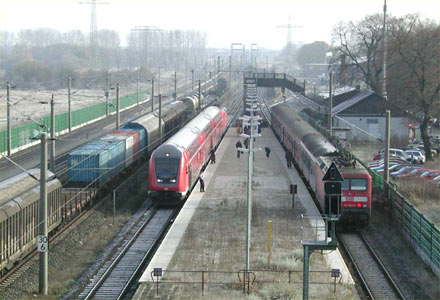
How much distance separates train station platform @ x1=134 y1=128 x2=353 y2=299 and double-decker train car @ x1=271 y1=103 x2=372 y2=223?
120 centimetres

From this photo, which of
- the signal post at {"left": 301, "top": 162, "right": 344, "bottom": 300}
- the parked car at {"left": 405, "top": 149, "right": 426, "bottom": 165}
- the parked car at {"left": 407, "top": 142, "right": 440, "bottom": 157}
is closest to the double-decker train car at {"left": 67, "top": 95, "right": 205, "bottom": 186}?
the signal post at {"left": 301, "top": 162, "right": 344, "bottom": 300}

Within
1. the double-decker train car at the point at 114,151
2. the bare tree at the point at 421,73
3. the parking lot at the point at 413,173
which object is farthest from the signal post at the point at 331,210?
the bare tree at the point at 421,73

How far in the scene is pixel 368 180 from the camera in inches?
971

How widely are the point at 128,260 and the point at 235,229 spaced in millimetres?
4905

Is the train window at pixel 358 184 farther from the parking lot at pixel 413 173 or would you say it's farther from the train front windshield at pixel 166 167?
the train front windshield at pixel 166 167

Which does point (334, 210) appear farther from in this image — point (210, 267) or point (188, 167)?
point (188, 167)

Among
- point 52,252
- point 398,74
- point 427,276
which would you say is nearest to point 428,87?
point 398,74

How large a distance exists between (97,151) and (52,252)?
9563 millimetres

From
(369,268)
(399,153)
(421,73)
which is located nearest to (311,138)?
(369,268)

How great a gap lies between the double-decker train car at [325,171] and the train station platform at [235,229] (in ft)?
3.95

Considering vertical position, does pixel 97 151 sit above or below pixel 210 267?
above

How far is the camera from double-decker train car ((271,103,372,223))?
81.0ft

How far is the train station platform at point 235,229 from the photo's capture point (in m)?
20.7

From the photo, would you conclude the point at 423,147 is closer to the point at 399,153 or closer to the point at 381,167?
the point at 399,153
